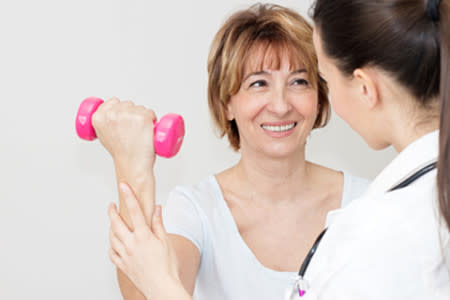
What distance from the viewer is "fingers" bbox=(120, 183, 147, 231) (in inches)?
43.6

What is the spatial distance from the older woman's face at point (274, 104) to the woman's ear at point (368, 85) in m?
0.62

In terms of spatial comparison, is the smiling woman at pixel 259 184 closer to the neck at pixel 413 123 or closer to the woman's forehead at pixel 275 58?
the woman's forehead at pixel 275 58

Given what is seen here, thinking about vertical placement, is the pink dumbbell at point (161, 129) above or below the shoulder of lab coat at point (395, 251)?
above

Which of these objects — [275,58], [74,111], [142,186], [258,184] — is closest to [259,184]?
[258,184]

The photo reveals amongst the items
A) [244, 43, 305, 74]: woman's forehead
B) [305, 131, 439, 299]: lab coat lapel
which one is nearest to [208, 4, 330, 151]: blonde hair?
[244, 43, 305, 74]: woman's forehead

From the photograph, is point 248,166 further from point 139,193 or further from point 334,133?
point 334,133

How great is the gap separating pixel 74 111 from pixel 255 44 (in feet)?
2.60

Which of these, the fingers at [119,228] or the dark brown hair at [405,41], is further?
the fingers at [119,228]

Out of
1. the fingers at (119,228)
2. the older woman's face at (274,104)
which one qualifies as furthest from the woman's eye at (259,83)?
the fingers at (119,228)

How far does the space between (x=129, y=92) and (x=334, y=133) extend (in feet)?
2.69

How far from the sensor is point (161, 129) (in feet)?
3.60

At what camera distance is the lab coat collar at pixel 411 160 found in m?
0.86

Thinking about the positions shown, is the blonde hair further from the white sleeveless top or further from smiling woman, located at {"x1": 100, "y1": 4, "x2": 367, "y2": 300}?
the white sleeveless top

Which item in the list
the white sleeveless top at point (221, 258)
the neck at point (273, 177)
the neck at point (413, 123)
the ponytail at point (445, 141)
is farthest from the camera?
the neck at point (273, 177)
